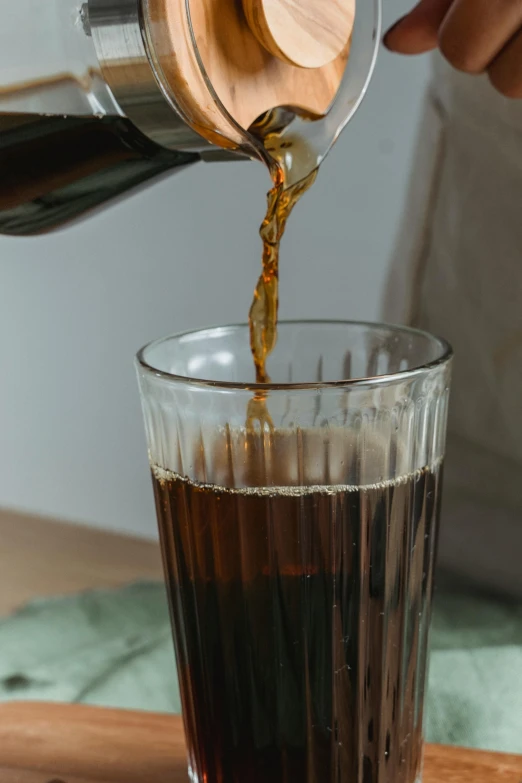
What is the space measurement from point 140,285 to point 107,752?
0.70m

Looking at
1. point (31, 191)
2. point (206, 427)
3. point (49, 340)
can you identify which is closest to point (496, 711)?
point (206, 427)

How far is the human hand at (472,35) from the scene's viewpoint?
61 cm

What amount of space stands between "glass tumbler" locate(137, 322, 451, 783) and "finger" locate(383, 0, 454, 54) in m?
0.28

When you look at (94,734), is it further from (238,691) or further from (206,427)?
(206,427)

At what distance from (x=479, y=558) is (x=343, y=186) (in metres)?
0.46

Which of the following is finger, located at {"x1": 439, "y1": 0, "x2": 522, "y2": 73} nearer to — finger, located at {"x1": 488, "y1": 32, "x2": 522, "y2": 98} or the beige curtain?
finger, located at {"x1": 488, "y1": 32, "x2": 522, "y2": 98}

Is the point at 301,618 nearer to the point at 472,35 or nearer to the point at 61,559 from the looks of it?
the point at 472,35

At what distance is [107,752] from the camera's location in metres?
0.62

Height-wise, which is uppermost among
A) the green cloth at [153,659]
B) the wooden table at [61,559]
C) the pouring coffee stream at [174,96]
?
the pouring coffee stream at [174,96]

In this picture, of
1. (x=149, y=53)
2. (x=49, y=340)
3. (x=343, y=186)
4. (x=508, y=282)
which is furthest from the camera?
(x=49, y=340)

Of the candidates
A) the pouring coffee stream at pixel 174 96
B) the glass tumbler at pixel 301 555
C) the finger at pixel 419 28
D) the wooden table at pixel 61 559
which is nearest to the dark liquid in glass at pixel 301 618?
the glass tumbler at pixel 301 555

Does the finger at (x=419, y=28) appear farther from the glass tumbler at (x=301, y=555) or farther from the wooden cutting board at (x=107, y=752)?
the wooden cutting board at (x=107, y=752)

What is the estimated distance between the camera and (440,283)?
93 centimetres

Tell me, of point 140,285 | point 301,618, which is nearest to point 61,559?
point 140,285
